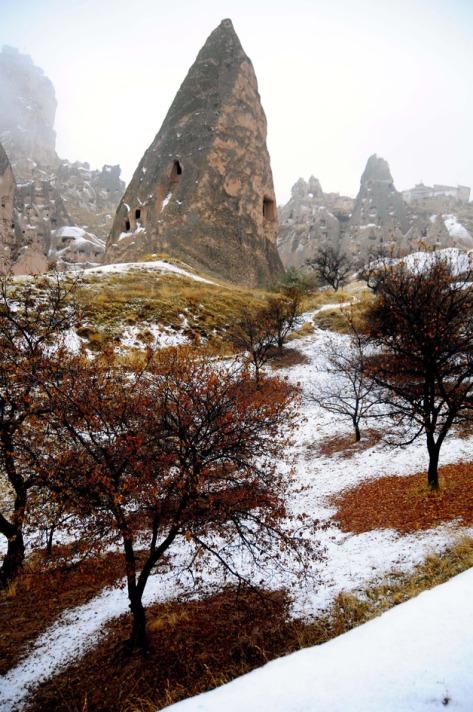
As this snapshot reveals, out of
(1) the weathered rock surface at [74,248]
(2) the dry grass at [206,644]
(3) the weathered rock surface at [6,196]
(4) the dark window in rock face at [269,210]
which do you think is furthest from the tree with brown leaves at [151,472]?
(1) the weathered rock surface at [74,248]

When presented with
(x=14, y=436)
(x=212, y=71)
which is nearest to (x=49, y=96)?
(x=212, y=71)

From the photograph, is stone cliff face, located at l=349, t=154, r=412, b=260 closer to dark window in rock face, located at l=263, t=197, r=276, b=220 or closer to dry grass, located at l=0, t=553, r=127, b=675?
dark window in rock face, located at l=263, t=197, r=276, b=220

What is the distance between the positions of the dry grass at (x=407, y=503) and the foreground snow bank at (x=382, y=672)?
259 inches

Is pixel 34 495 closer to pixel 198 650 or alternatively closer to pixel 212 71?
pixel 198 650

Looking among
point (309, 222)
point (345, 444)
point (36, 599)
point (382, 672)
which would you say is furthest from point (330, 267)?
point (309, 222)

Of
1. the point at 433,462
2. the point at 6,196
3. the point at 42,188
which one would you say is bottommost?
the point at 433,462

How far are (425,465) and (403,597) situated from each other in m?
8.05

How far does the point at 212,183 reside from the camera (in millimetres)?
47281

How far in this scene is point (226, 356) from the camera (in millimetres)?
25203

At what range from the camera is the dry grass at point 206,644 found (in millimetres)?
5879

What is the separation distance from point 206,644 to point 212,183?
1914 inches

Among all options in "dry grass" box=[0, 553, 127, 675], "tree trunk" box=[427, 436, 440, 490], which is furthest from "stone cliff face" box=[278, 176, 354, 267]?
"dry grass" box=[0, 553, 127, 675]

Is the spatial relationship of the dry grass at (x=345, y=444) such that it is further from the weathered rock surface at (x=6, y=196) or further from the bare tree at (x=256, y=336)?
the weathered rock surface at (x=6, y=196)

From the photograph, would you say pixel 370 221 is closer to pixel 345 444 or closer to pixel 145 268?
pixel 145 268
